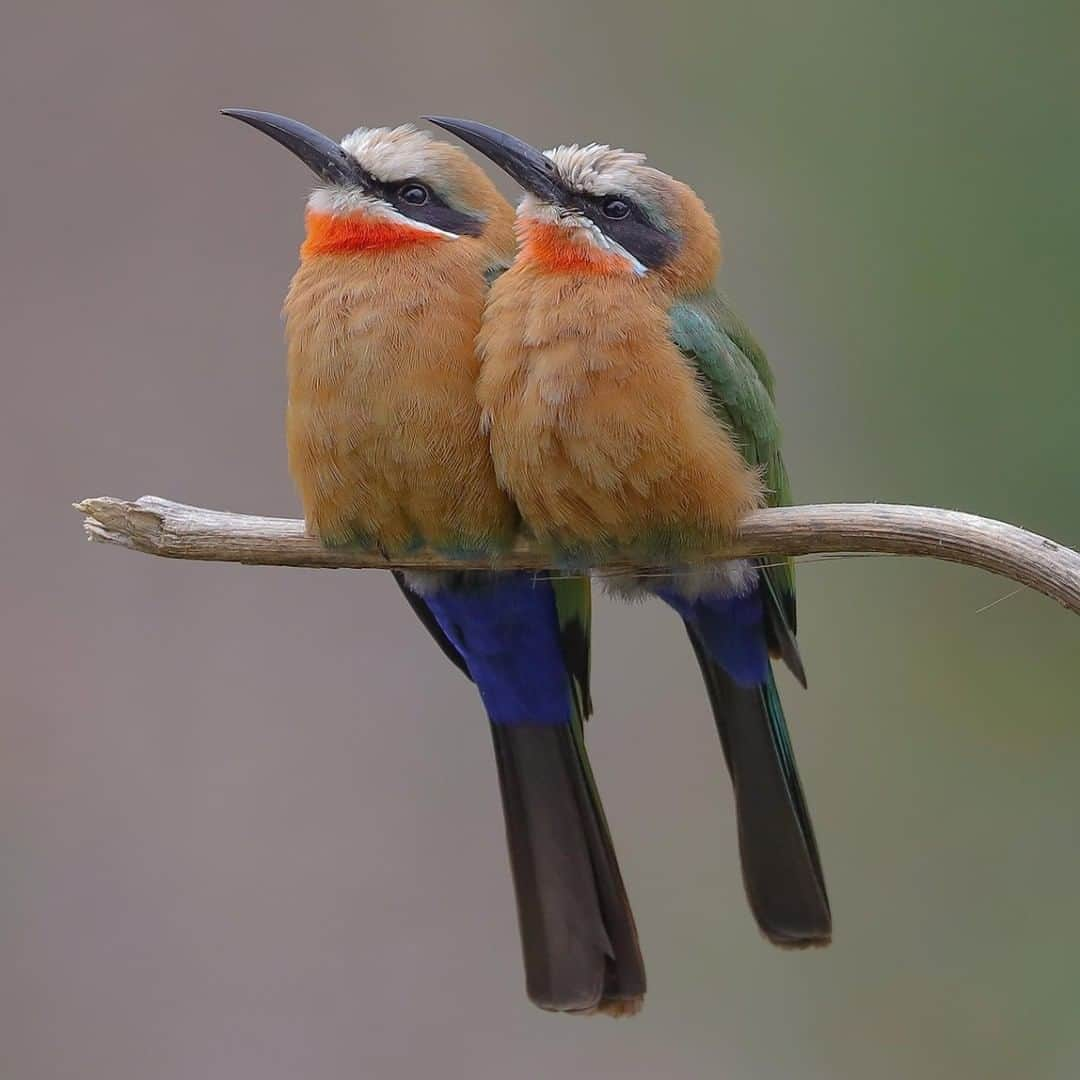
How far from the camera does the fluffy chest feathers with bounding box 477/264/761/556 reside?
7.91ft

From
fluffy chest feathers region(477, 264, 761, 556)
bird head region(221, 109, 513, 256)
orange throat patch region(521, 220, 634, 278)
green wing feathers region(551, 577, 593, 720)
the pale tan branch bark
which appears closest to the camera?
the pale tan branch bark

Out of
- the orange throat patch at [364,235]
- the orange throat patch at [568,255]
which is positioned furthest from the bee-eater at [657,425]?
the orange throat patch at [364,235]

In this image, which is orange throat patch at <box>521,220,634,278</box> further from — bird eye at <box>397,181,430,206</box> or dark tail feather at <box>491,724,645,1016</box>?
dark tail feather at <box>491,724,645,1016</box>

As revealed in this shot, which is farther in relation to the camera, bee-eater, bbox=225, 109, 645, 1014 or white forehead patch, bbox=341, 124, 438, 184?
white forehead patch, bbox=341, 124, 438, 184

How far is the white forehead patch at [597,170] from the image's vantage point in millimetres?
2561

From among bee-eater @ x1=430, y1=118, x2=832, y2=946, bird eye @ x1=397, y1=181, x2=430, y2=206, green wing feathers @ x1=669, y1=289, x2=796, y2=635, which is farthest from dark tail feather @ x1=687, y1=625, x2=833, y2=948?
bird eye @ x1=397, y1=181, x2=430, y2=206

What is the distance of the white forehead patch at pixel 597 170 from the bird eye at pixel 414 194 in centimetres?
19

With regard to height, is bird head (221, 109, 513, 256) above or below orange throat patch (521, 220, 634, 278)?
above

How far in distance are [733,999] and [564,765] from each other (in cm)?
146

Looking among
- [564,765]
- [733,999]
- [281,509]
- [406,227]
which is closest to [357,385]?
[406,227]

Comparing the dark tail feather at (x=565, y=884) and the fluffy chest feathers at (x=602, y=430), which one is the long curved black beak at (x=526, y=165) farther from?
the dark tail feather at (x=565, y=884)

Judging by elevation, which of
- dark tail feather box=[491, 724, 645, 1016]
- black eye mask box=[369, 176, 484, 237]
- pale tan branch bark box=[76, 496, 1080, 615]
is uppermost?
black eye mask box=[369, 176, 484, 237]

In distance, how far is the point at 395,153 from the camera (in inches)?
104

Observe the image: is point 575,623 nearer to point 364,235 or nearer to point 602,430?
point 602,430
